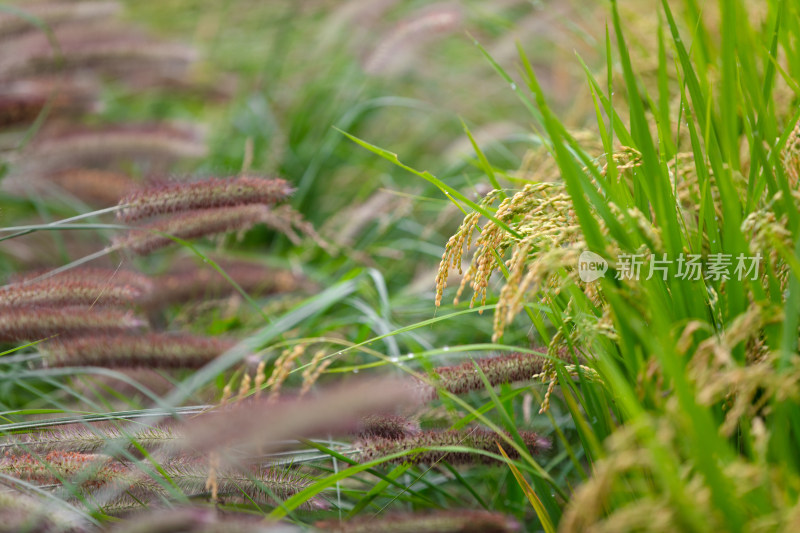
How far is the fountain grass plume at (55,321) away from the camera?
4.84 ft

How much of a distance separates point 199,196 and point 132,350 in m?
0.41

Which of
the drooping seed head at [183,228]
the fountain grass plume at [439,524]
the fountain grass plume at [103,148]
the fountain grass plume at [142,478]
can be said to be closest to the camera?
the fountain grass plume at [439,524]

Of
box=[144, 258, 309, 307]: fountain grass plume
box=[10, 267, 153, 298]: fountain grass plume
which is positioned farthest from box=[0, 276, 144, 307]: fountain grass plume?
box=[144, 258, 309, 307]: fountain grass plume

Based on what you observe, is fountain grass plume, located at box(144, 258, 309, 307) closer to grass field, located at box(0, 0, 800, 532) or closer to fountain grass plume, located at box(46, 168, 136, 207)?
grass field, located at box(0, 0, 800, 532)

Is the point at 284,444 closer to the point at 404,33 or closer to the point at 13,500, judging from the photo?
the point at 13,500

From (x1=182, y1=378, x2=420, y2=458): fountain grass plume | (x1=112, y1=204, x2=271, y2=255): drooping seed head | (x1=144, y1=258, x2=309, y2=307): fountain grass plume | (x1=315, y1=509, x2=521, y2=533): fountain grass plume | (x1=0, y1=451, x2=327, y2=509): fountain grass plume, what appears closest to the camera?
(x1=315, y1=509, x2=521, y2=533): fountain grass plume

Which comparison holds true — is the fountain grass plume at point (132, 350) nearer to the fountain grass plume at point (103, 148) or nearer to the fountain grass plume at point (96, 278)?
the fountain grass plume at point (96, 278)

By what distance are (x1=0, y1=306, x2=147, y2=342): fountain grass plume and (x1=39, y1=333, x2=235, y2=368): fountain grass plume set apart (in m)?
0.03

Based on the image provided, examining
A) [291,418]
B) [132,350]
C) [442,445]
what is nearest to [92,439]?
[132,350]

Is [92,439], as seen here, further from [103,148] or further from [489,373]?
[103,148]

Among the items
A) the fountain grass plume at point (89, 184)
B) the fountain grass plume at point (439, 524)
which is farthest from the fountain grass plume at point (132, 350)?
the fountain grass plume at point (89, 184)

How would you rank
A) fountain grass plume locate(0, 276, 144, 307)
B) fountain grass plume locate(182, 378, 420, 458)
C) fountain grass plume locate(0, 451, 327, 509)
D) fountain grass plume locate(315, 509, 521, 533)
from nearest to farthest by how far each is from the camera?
1. fountain grass plume locate(315, 509, 521, 533)
2. fountain grass plume locate(182, 378, 420, 458)
3. fountain grass plume locate(0, 451, 327, 509)
4. fountain grass plume locate(0, 276, 144, 307)

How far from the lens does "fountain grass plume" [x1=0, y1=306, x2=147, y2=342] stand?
4.84ft

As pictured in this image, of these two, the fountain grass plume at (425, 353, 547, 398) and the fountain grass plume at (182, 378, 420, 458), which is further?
the fountain grass plume at (425, 353, 547, 398)
